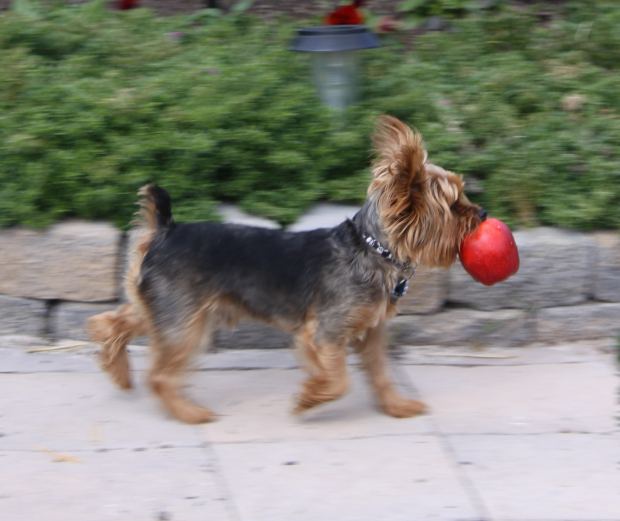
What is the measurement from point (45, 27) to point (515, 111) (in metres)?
3.01

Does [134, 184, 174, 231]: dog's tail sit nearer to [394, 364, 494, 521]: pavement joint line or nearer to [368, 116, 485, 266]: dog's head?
[368, 116, 485, 266]: dog's head

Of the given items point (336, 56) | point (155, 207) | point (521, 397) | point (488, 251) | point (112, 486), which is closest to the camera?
point (112, 486)

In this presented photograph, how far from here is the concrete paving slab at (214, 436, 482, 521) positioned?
4.49 meters

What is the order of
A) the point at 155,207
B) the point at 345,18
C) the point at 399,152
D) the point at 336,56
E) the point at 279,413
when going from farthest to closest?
1. the point at 345,18
2. the point at 336,56
3. the point at 279,413
4. the point at 155,207
5. the point at 399,152

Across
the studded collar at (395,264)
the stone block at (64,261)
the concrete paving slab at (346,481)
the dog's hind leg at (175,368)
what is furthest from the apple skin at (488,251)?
the stone block at (64,261)

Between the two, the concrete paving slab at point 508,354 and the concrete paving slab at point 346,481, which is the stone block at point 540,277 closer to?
the concrete paving slab at point 508,354

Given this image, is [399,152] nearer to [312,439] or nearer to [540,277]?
[312,439]

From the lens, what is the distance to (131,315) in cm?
543

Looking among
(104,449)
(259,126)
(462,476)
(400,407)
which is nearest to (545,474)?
(462,476)

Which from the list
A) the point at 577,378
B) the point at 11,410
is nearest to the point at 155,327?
the point at 11,410

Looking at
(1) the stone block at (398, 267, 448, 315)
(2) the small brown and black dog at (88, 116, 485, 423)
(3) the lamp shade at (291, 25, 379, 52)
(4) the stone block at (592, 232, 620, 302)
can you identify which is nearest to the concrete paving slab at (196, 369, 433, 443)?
(2) the small brown and black dog at (88, 116, 485, 423)

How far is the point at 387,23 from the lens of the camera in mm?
8070

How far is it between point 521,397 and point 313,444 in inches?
45.4

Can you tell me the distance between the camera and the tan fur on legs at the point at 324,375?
508 centimetres
